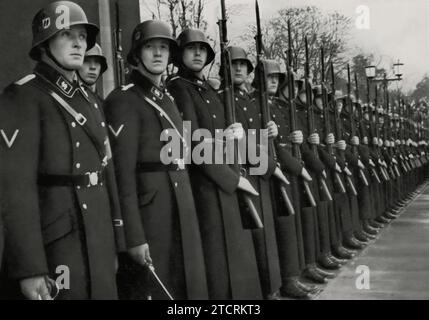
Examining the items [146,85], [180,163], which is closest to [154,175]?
[180,163]

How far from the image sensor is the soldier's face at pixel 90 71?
182 inches

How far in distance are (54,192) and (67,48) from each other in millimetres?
723

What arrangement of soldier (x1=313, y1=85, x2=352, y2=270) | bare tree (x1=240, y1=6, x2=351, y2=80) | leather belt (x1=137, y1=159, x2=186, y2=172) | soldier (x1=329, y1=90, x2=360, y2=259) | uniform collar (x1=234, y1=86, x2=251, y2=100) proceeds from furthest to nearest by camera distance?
bare tree (x1=240, y1=6, x2=351, y2=80) < soldier (x1=329, y1=90, x2=360, y2=259) < soldier (x1=313, y1=85, x2=352, y2=270) < uniform collar (x1=234, y1=86, x2=251, y2=100) < leather belt (x1=137, y1=159, x2=186, y2=172)

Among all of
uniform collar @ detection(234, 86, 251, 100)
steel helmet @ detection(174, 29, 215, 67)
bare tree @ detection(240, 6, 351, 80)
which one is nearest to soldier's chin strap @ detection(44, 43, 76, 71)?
steel helmet @ detection(174, 29, 215, 67)

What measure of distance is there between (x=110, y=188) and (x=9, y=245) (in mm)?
741

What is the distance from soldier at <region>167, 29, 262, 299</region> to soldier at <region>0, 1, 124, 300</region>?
1.19 meters

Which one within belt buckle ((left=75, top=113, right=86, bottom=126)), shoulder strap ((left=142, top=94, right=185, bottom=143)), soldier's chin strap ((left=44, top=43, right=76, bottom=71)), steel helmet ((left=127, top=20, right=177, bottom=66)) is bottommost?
belt buckle ((left=75, top=113, right=86, bottom=126))

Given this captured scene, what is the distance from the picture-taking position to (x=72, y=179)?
3.46 meters

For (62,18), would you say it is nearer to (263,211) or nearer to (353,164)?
(263,211)

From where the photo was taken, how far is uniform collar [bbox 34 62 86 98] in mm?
3430

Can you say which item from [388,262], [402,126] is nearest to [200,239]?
[388,262]

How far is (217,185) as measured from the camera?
15.9ft

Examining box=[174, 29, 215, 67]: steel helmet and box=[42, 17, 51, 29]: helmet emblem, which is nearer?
box=[42, 17, 51, 29]: helmet emblem

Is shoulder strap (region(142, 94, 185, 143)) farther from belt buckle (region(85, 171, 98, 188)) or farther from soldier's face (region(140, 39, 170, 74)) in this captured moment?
belt buckle (region(85, 171, 98, 188))
